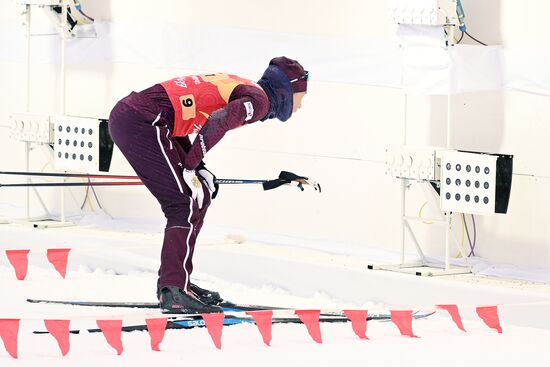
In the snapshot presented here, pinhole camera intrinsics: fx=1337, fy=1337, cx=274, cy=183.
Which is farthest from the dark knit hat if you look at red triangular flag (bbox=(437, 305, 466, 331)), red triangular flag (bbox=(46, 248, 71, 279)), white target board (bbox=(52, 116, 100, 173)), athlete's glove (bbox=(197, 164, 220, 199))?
white target board (bbox=(52, 116, 100, 173))

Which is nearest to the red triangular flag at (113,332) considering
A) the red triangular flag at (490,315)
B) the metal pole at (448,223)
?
the red triangular flag at (490,315)

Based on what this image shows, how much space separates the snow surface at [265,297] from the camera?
16.6 feet

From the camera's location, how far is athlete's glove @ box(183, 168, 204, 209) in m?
5.52

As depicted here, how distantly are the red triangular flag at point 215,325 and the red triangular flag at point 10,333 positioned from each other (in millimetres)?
729

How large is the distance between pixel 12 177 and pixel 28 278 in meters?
2.56

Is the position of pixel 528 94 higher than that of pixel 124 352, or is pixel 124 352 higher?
pixel 528 94

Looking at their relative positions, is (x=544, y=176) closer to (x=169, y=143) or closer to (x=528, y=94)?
(x=528, y=94)

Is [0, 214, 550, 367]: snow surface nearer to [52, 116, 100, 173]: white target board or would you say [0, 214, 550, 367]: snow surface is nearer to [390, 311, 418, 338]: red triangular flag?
[390, 311, 418, 338]: red triangular flag

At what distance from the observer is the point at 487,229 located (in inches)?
278

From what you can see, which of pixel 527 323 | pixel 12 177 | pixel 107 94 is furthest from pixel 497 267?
pixel 12 177

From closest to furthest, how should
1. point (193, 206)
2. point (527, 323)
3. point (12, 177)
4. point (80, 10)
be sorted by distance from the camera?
1. point (193, 206)
2. point (527, 323)
3. point (80, 10)
4. point (12, 177)

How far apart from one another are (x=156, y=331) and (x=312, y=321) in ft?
2.12

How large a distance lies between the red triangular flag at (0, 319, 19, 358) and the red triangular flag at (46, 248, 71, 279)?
203 centimetres

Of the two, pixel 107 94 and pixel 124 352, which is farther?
pixel 107 94
